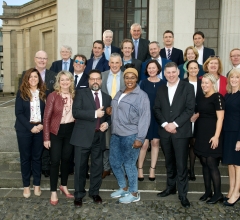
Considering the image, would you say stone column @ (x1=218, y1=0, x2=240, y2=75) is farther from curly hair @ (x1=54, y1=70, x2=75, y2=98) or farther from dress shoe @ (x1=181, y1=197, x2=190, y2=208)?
curly hair @ (x1=54, y1=70, x2=75, y2=98)

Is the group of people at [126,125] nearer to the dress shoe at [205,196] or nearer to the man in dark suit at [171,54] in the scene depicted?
the dress shoe at [205,196]

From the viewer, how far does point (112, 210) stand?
15.9ft

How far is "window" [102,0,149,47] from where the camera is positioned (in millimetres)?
9695

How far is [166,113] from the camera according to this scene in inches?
193

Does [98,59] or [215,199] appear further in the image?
[98,59]

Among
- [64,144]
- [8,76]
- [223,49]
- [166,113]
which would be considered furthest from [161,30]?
[8,76]

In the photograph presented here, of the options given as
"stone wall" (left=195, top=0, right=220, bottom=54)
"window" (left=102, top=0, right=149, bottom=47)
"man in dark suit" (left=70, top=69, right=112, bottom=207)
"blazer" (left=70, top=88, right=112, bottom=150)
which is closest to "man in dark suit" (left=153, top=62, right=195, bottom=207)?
"man in dark suit" (left=70, top=69, right=112, bottom=207)

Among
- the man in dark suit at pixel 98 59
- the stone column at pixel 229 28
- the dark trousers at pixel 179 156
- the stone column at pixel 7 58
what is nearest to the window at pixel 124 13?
the stone column at pixel 229 28

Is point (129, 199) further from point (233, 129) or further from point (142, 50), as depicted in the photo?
point (142, 50)

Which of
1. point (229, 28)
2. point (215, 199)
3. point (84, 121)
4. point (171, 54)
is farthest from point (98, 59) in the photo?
point (229, 28)

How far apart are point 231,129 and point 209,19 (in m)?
6.28

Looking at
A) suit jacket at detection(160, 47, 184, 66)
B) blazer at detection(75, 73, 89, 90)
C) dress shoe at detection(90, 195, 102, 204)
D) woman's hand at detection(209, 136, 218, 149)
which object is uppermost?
suit jacket at detection(160, 47, 184, 66)

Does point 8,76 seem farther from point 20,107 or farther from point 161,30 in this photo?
point 20,107

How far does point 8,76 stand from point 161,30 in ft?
45.6
